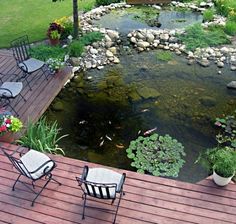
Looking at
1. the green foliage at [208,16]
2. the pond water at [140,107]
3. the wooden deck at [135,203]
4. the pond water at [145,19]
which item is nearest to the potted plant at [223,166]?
the wooden deck at [135,203]

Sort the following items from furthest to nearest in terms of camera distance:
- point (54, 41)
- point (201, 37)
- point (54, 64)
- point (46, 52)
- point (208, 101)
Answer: point (201, 37) < point (54, 41) < point (46, 52) < point (54, 64) < point (208, 101)

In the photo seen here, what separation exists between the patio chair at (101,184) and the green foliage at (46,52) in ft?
16.2

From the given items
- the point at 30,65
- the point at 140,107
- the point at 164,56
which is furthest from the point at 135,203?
the point at 164,56

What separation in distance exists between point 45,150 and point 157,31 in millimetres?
6570

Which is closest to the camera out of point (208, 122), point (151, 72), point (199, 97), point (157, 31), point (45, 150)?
point (45, 150)

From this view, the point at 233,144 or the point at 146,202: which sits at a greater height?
the point at 146,202

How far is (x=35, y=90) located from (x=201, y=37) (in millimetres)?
5840

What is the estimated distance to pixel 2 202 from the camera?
5.28m

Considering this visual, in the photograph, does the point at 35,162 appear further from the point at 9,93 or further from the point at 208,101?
the point at 208,101

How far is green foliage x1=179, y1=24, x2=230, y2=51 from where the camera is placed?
1055 cm

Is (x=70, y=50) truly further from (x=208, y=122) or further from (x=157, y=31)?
(x=208, y=122)

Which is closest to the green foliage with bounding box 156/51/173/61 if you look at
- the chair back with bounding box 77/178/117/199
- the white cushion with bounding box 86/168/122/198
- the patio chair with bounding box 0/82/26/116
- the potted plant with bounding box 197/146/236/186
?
the patio chair with bounding box 0/82/26/116

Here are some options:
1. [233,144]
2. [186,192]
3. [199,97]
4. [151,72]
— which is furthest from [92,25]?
[186,192]

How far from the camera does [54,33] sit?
A: 9867 mm
